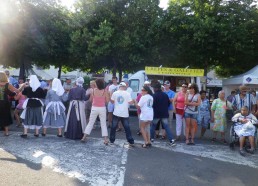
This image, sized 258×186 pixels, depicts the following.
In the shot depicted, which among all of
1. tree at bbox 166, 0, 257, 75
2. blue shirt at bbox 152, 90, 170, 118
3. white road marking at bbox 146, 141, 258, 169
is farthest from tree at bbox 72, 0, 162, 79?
white road marking at bbox 146, 141, 258, 169

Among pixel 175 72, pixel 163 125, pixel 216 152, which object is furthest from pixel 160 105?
pixel 175 72

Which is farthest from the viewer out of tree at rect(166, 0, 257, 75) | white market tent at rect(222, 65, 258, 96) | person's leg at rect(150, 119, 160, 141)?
tree at rect(166, 0, 257, 75)

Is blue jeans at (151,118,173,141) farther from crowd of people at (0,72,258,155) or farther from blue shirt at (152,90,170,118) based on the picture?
blue shirt at (152,90,170,118)

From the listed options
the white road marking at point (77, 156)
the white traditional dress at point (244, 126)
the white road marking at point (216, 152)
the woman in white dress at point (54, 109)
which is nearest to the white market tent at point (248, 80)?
the white traditional dress at point (244, 126)

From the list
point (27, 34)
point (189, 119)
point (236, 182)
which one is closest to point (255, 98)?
point (189, 119)

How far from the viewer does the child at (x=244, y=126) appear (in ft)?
30.2

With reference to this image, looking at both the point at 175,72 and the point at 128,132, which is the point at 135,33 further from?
the point at 128,132

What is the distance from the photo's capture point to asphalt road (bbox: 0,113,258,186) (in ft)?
20.0

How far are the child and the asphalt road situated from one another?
0.38m

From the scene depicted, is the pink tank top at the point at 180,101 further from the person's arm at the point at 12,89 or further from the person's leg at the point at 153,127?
the person's arm at the point at 12,89

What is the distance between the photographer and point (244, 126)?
31.1 feet

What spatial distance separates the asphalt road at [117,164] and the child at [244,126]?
38 centimetres

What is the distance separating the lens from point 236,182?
250 inches

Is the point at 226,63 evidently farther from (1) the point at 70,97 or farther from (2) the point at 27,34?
(1) the point at 70,97
